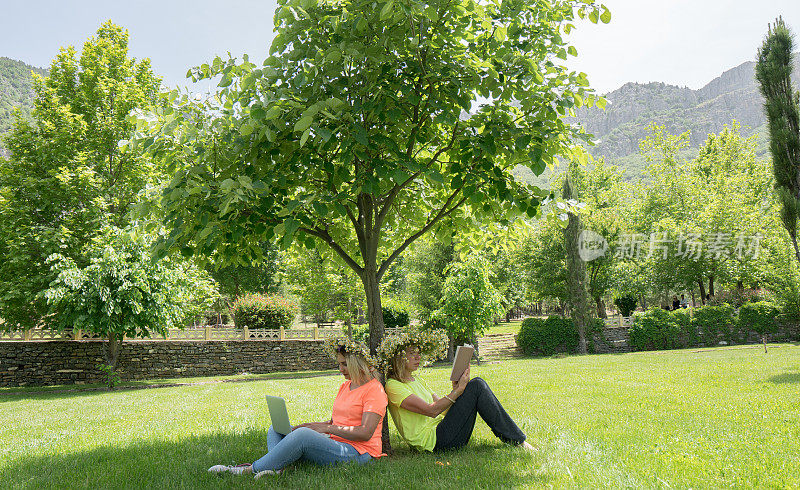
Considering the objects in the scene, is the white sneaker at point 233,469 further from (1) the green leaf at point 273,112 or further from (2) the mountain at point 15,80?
(2) the mountain at point 15,80

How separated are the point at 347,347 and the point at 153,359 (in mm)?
18152

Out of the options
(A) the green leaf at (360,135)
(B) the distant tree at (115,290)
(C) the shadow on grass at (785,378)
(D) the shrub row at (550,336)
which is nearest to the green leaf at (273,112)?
(A) the green leaf at (360,135)

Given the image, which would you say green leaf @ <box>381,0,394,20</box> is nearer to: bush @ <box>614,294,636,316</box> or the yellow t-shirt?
the yellow t-shirt

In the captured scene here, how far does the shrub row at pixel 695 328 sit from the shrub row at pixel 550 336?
2232mm

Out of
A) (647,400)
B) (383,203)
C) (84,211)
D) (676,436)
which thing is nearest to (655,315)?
(647,400)

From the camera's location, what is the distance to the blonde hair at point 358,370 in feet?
14.6

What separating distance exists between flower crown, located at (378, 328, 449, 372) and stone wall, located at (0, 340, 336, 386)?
53.1 ft

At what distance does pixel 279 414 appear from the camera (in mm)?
4359

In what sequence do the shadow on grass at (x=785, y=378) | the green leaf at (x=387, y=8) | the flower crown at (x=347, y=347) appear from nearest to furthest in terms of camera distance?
the green leaf at (x=387, y=8) < the flower crown at (x=347, y=347) < the shadow on grass at (x=785, y=378)

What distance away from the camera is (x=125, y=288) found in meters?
14.6

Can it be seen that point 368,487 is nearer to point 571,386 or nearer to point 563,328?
point 571,386

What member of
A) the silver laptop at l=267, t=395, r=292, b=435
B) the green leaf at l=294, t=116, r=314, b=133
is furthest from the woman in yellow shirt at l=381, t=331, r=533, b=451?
the green leaf at l=294, t=116, r=314, b=133

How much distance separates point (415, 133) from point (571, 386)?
25.6 ft

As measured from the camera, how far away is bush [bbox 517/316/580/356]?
82.7 feet
